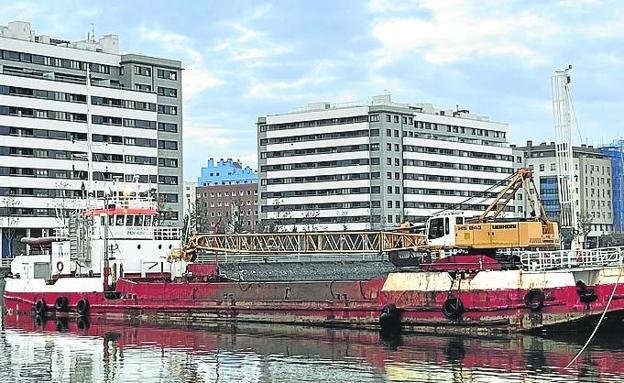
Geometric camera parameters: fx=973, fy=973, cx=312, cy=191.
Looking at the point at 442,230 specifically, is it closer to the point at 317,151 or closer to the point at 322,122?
the point at 317,151

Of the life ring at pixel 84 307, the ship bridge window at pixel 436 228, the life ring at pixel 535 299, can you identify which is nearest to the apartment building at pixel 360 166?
the life ring at pixel 84 307

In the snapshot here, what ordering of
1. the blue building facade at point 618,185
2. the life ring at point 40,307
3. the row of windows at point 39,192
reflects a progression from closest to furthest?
1. the life ring at point 40,307
2. the row of windows at point 39,192
3. the blue building facade at point 618,185

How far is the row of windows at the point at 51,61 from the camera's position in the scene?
10619 cm

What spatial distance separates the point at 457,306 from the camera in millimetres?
37250

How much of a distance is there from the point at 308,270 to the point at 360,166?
7379 cm

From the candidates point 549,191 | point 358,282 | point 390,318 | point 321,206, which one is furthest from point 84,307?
point 549,191

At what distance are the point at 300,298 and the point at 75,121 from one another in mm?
72341

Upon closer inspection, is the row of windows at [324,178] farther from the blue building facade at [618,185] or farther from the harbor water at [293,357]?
the harbor water at [293,357]

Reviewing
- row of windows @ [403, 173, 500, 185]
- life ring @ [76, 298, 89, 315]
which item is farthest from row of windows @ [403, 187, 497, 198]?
life ring @ [76, 298, 89, 315]

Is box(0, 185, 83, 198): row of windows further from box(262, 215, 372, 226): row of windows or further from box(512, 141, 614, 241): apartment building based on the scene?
box(512, 141, 614, 241): apartment building

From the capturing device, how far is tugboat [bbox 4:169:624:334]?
3653 centimetres

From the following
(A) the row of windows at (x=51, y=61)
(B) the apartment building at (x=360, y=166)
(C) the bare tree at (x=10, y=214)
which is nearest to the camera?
(C) the bare tree at (x=10, y=214)

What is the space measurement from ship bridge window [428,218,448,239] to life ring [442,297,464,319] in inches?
183

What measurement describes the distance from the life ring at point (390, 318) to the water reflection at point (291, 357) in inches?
23.4
